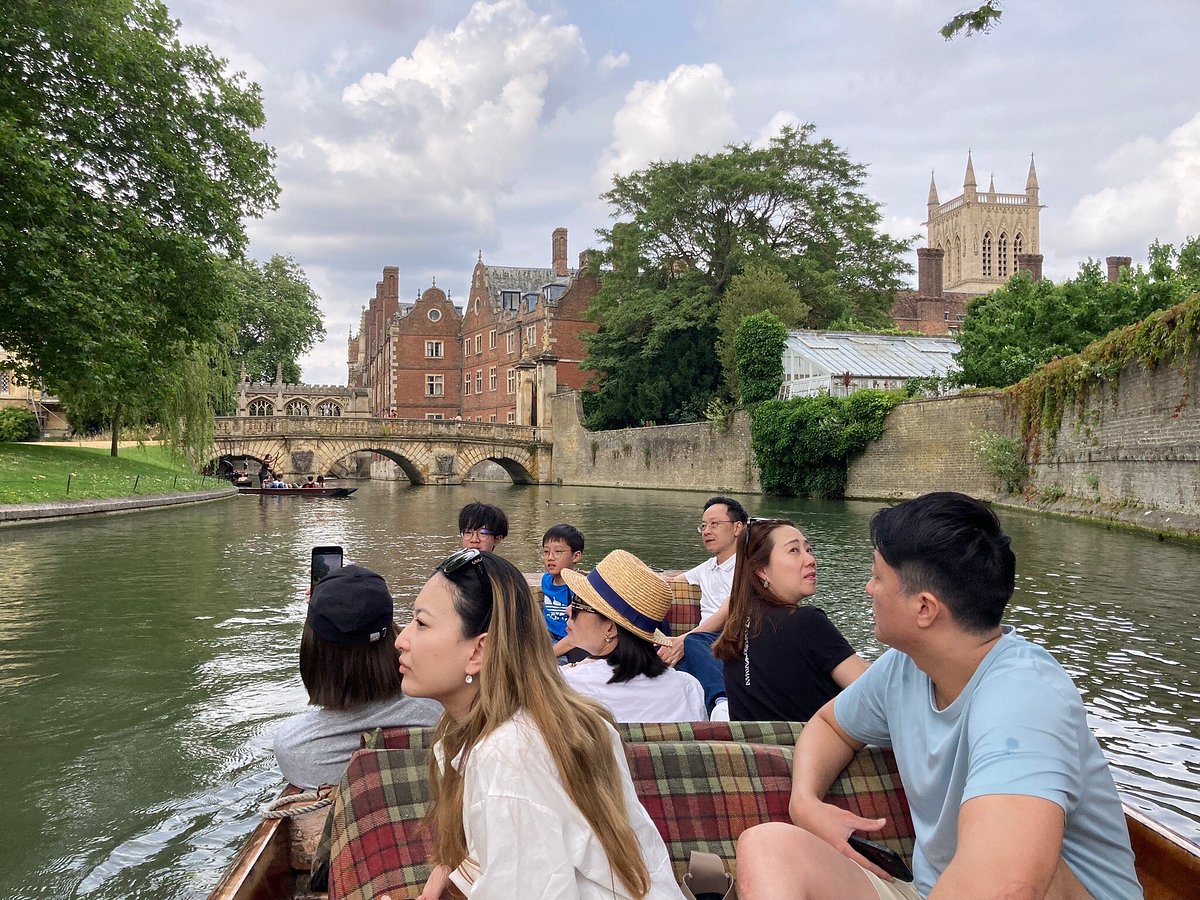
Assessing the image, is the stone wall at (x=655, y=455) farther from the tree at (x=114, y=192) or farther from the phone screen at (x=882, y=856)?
the phone screen at (x=882, y=856)

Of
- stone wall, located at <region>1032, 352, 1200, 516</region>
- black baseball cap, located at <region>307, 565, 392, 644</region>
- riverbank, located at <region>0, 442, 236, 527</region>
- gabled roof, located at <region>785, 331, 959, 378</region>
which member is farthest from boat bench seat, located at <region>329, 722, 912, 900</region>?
gabled roof, located at <region>785, 331, 959, 378</region>

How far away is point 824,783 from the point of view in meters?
2.11

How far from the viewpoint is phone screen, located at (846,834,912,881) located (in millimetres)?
2014

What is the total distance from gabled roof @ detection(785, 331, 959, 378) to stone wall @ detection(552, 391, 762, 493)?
3397mm

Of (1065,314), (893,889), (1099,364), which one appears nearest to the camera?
(893,889)

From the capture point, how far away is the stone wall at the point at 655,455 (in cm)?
3272

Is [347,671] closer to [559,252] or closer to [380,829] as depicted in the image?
[380,829]

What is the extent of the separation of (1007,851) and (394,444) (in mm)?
40119

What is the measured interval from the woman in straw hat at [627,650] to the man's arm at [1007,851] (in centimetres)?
151

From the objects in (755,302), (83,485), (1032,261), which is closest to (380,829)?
(83,485)

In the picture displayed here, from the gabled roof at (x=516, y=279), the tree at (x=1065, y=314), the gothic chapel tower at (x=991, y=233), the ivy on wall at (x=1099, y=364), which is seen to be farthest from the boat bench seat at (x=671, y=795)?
the gothic chapel tower at (x=991, y=233)

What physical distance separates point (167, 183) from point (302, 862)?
1790cm

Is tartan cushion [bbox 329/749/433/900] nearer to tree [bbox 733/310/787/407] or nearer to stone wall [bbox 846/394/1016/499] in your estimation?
stone wall [bbox 846/394/1016/499]

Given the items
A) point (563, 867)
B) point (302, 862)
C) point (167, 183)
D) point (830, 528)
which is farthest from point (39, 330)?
point (563, 867)
